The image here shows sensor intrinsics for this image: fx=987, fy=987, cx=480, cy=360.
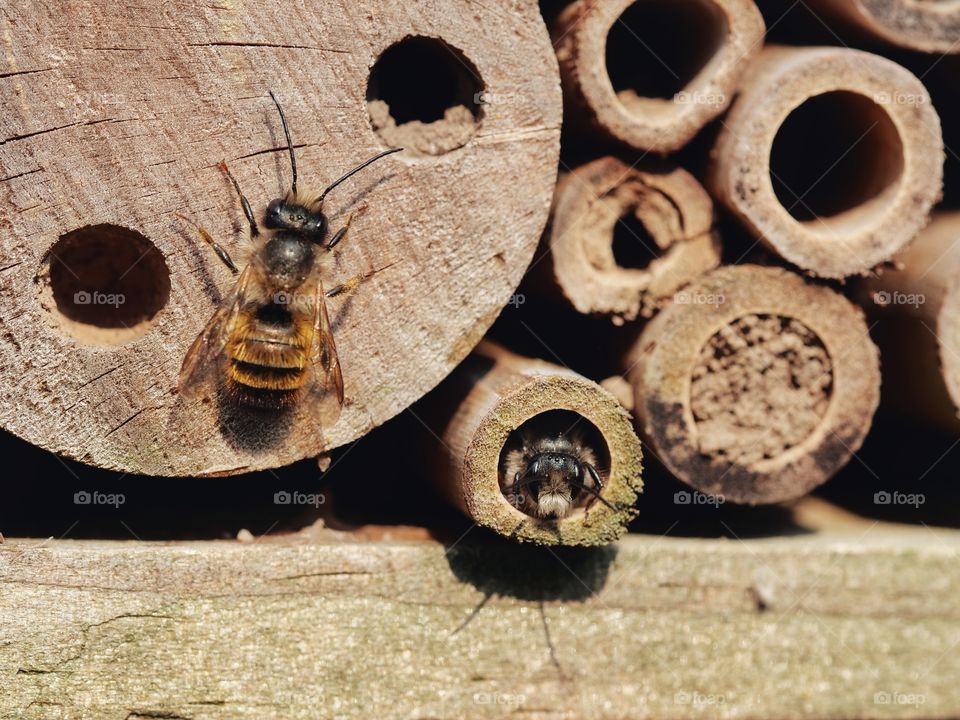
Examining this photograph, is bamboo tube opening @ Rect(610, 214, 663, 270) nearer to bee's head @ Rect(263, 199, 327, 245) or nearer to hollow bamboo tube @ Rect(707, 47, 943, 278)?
hollow bamboo tube @ Rect(707, 47, 943, 278)

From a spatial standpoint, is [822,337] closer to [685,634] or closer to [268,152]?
[685,634]

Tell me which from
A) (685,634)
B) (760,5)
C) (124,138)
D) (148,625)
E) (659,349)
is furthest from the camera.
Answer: (760,5)

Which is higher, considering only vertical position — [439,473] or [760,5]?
[760,5]

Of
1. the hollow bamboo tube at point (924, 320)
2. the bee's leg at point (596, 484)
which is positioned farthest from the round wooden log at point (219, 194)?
the hollow bamboo tube at point (924, 320)

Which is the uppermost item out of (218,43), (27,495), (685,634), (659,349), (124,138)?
(218,43)

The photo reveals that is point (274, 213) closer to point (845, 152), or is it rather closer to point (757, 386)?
point (757, 386)

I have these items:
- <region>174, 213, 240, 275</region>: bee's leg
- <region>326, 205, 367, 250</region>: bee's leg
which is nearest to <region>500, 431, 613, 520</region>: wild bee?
<region>326, 205, 367, 250</region>: bee's leg

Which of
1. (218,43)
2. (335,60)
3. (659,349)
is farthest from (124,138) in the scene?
(659,349)

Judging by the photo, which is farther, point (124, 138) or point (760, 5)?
point (760, 5)

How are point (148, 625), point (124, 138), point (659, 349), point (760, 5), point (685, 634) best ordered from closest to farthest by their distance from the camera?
point (124, 138) → point (148, 625) → point (659, 349) → point (685, 634) → point (760, 5)
